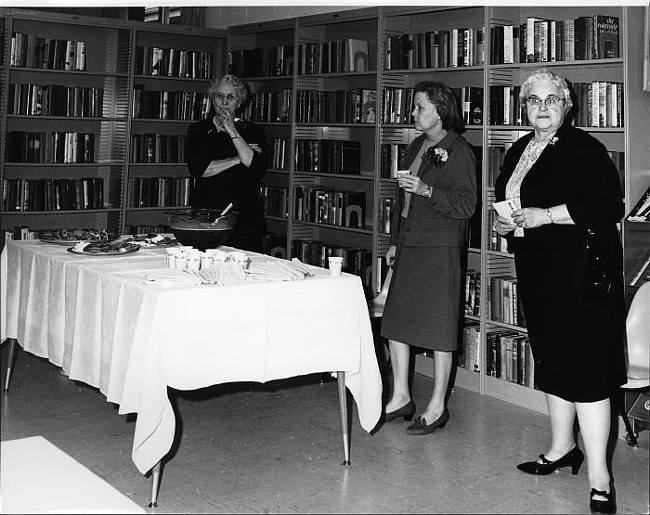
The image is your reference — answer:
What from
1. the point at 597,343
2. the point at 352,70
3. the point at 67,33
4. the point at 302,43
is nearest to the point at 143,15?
the point at 67,33

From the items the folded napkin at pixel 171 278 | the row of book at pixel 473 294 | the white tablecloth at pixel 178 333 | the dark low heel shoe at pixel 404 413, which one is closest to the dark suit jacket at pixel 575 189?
the white tablecloth at pixel 178 333

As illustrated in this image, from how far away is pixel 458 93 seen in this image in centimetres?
529

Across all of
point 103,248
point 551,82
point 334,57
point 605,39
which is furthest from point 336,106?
point 551,82

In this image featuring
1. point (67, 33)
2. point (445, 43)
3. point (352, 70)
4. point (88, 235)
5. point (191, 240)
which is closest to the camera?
point (191, 240)

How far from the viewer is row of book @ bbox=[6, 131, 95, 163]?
6.63 m

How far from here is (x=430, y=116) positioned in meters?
4.32

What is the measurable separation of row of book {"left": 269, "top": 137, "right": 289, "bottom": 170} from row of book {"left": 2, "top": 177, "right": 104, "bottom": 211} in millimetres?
1435

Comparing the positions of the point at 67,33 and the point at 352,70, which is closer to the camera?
the point at 352,70

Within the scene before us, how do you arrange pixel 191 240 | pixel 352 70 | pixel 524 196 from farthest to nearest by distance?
pixel 352 70
pixel 191 240
pixel 524 196

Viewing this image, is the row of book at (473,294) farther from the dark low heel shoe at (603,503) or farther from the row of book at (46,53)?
the row of book at (46,53)

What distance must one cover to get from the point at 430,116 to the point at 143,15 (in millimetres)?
4003

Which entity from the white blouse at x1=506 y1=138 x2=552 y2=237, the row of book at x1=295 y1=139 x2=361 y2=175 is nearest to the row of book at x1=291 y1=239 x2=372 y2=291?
Result: the row of book at x1=295 y1=139 x2=361 y2=175

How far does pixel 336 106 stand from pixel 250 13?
1801 millimetres

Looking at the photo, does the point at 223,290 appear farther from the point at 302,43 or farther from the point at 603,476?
the point at 302,43
